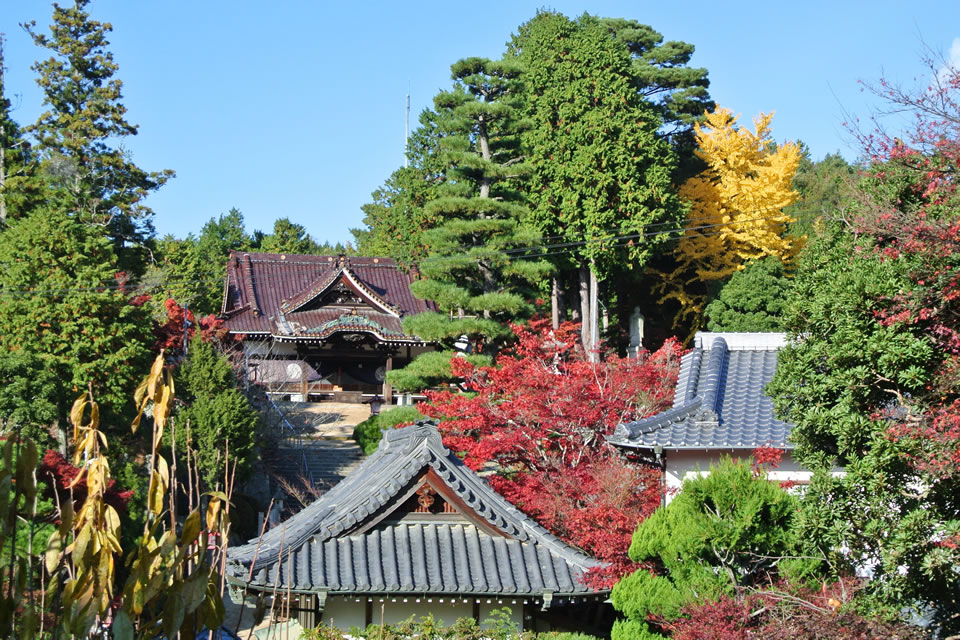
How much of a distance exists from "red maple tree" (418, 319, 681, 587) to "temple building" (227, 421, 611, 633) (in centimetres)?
101

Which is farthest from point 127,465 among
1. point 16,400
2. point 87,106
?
point 87,106

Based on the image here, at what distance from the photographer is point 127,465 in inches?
714

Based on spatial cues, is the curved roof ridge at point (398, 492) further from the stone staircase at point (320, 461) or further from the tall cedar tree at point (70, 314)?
the stone staircase at point (320, 461)

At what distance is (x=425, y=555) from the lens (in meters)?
11.3

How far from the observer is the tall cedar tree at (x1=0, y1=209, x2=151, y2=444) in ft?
68.4

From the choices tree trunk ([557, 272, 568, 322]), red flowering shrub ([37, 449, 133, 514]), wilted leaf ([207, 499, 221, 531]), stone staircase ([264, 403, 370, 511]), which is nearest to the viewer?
wilted leaf ([207, 499, 221, 531])

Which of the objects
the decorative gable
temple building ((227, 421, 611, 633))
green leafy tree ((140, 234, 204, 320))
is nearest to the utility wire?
the decorative gable

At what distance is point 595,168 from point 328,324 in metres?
12.4

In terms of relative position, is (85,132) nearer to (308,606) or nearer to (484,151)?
(484,151)

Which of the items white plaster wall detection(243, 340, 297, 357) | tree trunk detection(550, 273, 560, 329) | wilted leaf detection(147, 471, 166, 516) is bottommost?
white plaster wall detection(243, 340, 297, 357)

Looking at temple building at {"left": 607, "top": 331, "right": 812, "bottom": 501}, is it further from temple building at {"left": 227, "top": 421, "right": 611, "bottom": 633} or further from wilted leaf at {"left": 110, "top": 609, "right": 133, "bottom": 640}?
wilted leaf at {"left": 110, "top": 609, "right": 133, "bottom": 640}

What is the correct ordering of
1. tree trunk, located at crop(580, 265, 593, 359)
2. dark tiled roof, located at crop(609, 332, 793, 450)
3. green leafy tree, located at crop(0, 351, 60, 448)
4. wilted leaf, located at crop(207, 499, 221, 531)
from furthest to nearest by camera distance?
1. tree trunk, located at crop(580, 265, 593, 359)
2. green leafy tree, located at crop(0, 351, 60, 448)
3. dark tiled roof, located at crop(609, 332, 793, 450)
4. wilted leaf, located at crop(207, 499, 221, 531)

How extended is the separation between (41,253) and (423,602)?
1502cm

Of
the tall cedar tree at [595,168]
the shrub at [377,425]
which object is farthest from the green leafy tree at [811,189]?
the shrub at [377,425]
